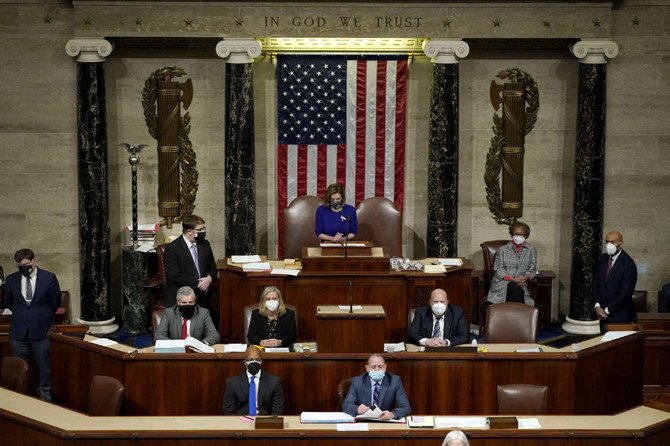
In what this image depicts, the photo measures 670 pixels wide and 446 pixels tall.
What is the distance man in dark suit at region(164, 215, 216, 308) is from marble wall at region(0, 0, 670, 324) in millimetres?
2625

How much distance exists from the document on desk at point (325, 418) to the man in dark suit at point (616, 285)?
14.4 feet

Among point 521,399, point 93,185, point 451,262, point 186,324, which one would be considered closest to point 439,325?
point 521,399

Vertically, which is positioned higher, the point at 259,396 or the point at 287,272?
the point at 287,272

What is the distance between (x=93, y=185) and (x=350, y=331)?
16.7ft

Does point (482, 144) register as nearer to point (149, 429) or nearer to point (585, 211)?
point (585, 211)

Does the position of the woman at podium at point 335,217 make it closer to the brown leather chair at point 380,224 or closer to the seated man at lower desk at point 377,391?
the brown leather chair at point 380,224

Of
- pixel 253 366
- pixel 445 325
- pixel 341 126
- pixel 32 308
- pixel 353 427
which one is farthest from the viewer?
pixel 341 126

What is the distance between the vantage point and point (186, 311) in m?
11.0

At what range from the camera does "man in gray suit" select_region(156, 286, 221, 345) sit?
11.0 m

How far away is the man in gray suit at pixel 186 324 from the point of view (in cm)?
1098

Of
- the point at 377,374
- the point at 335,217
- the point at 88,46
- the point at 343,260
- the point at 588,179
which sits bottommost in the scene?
the point at 377,374

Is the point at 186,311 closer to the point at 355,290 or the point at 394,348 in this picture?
the point at 394,348

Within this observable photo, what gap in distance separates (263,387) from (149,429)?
132 centimetres

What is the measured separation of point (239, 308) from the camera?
12789mm
